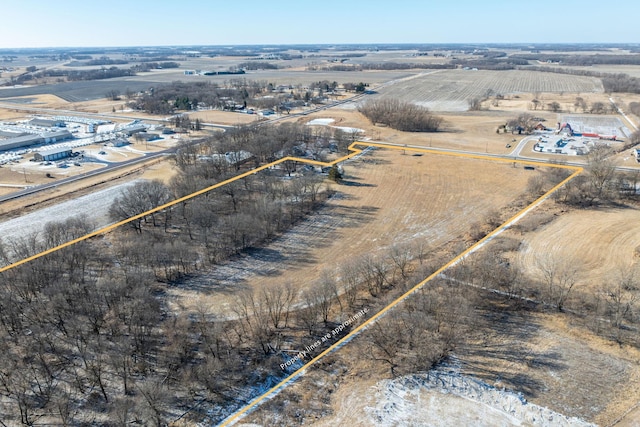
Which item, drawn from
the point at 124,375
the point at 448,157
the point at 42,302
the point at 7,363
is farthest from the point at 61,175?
the point at 448,157

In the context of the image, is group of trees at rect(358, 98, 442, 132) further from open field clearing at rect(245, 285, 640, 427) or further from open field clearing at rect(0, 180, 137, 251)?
open field clearing at rect(245, 285, 640, 427)

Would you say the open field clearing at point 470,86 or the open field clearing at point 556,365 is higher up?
the open field clearing at point 470,86

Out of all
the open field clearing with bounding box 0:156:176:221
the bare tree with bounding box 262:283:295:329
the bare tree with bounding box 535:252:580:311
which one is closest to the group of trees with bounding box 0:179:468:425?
the bare tree with bounding box 262:283:295:329

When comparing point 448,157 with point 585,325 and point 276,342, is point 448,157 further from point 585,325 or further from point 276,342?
point 276,342

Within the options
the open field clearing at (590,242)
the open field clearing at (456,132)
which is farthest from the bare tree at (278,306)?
the open field clearing at (456,132)

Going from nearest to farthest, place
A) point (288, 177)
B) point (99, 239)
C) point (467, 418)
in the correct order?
1. point (467, 418)
2. point (99, 239)
3. point (288, 177)

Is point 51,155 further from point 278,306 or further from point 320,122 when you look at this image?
point 278,306

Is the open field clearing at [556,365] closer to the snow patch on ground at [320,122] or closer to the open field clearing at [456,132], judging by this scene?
the open field clearing at [456,132]
